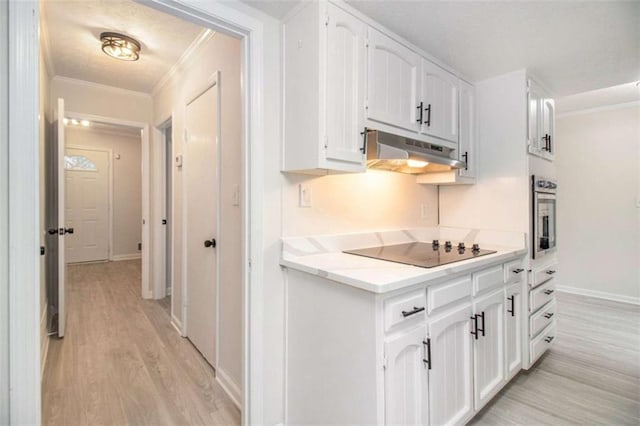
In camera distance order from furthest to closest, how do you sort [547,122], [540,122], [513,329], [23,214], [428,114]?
[547,122] → [540,122] → [513,329] → [428,114] → [23,214]

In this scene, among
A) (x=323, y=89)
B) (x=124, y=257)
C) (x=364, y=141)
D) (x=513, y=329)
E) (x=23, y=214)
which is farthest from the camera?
(x=124, y=257)

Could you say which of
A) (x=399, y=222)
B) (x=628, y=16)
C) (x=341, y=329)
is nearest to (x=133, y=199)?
(x=399, y=222)

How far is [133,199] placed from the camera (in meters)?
6.41

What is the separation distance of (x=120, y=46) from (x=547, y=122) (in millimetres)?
3458

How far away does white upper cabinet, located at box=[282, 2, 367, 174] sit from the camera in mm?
Result: 1427

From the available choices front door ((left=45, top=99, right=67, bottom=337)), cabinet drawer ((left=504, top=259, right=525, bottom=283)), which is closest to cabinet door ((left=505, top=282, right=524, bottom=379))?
cabinet drawer ((left=504, top=259, right=525, bottom=283))

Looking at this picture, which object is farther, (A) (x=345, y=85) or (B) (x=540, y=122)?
(B) (x=540, y=122)

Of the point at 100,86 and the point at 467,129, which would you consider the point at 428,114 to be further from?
the point at 100,86

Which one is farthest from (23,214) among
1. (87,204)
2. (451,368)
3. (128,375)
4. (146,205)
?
(87,204)

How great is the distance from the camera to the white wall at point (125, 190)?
241 inches

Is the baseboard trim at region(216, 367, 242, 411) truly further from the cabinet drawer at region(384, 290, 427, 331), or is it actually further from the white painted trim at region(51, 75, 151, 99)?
the white painted trim at region(51, 75, 151, 99)

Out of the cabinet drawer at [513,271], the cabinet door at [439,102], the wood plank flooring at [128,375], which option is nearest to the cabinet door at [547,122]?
the cabinet door at [439,102]

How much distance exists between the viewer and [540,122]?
243cm

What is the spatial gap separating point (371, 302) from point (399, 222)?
128 cm
